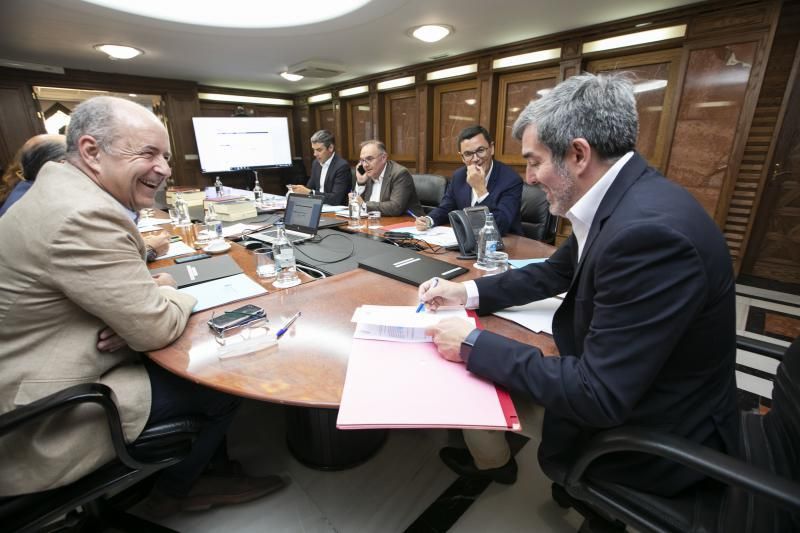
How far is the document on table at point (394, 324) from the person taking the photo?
903 mm

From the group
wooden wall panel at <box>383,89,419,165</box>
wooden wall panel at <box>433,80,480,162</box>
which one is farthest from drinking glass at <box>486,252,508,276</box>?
wooden wall panel at <box>383,89,419,165</box>

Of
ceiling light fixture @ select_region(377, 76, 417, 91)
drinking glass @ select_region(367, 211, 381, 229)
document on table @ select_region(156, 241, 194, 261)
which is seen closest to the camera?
document on table @ select_region(156, 241, 194, 261)

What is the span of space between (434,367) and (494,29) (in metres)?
4.12

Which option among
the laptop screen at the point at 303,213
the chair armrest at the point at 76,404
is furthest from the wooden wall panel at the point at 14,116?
the chair armrest at the point at 76,404

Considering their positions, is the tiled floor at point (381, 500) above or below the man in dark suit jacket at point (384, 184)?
below

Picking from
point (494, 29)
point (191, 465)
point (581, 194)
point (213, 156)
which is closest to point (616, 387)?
point (581, 194)

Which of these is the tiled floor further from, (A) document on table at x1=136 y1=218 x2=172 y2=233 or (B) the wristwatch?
(A) document on table at x1=136 y1=218 x2=172 y2=233

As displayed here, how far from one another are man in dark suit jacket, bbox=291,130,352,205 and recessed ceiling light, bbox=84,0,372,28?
108cm

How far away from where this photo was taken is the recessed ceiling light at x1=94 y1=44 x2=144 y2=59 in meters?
3.85

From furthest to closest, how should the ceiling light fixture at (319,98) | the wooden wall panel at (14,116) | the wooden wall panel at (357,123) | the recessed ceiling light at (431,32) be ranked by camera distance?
the ceiling light fixture at (319,98) < the wooden wall panel at (357,123) < the wooden wall panel at (14,116) < the recessed ceiling light at (431,32)

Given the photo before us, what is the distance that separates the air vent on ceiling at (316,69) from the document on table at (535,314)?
4.94 m

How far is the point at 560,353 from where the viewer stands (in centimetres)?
86

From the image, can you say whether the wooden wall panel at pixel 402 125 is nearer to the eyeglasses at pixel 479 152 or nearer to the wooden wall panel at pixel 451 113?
the wooden wall panel at pixel 451 113

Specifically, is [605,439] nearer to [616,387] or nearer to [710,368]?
[616,387]
